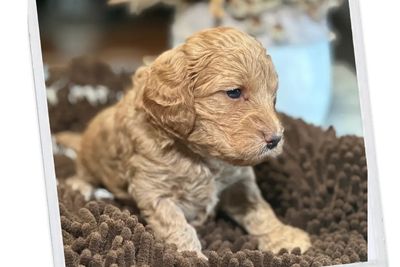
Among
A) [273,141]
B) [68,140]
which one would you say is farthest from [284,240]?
[68,140]

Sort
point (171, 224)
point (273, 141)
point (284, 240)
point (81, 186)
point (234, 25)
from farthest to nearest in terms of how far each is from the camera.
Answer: point (234, 25) → point (81, 186) → point (284, 240) → point (171, 224) → point (273, 141)

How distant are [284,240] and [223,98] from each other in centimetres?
54

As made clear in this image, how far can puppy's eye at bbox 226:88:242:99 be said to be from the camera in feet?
5.14

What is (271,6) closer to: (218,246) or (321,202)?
→ (321,202)

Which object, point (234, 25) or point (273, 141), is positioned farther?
point (234, 25)

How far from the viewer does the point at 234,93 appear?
1.57 metres

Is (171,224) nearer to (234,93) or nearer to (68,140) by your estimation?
(234,93)

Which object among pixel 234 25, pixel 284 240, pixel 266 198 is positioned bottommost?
pixel 284 240

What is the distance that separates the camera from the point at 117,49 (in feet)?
8.82

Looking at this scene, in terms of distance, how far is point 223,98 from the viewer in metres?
1.57

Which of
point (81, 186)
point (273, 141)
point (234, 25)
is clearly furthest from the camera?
point (234, 25)

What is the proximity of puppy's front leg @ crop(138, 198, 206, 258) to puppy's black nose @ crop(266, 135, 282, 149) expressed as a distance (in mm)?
352

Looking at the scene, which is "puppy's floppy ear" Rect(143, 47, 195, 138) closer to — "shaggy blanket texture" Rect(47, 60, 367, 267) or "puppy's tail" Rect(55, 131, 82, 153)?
"shaggy blanket texture" Rect(47, 60, 367, 267)

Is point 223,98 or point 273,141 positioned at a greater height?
point 223,98
